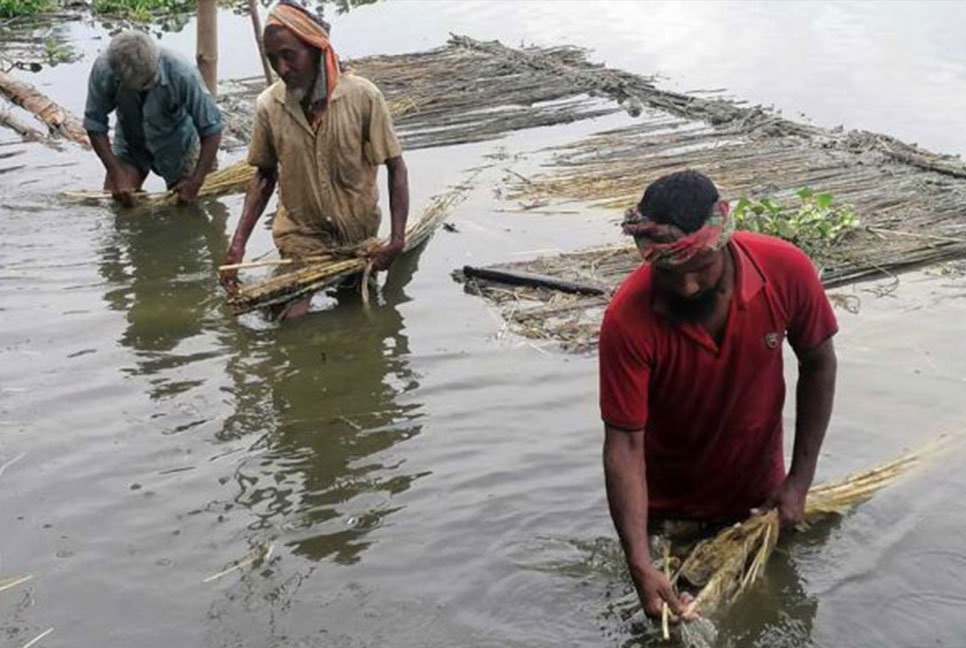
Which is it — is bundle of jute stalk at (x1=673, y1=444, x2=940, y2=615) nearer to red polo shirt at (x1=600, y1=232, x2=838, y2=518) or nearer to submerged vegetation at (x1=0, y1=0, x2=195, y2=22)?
red polo shirt at (x1=600, y1=232, x2=838, y2=518)

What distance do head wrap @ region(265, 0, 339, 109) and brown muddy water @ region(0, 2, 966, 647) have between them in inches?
52.0

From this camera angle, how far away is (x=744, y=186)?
792cm

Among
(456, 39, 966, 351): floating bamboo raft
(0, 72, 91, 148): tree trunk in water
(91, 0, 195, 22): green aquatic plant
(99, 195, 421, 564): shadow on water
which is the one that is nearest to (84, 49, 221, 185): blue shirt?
(99, 195, 421, 564): shadow on water

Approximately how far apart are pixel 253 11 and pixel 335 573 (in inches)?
232

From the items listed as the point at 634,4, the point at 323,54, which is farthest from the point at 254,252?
the point at 634,4

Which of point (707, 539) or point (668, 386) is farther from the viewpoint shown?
point (707, 539)

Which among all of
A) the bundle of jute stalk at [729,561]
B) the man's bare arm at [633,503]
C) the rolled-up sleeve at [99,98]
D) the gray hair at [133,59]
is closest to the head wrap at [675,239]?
the man's bare arm at [633,503]

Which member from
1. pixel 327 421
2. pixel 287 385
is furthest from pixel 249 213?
pixel 327 421

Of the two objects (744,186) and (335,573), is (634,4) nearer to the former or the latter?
(744,186)

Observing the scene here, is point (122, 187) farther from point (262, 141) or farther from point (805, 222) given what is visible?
point (805, 222)

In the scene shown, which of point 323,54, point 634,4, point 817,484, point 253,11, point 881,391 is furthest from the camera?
point 634,4

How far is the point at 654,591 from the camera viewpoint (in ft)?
10.3

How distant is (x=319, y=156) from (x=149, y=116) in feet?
6.85

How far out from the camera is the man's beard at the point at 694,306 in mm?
3037
